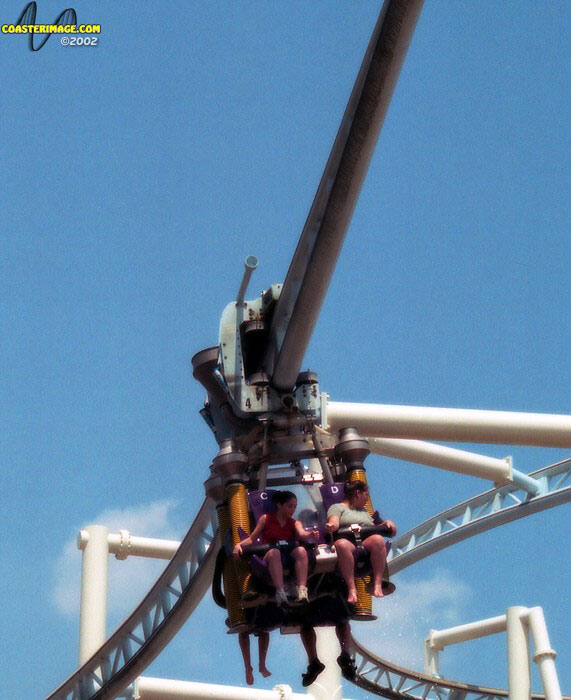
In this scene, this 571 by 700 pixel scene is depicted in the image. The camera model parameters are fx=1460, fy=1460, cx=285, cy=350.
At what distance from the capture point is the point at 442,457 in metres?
17.9

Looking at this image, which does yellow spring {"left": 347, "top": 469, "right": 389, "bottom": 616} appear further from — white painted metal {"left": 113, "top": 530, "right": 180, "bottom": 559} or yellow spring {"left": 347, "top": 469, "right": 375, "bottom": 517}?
white painted metal {"left": 113, "top": 530, "right": 180, "bottom": 559}

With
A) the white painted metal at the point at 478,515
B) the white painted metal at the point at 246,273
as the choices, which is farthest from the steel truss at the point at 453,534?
the white painted metal at the point at 246,273

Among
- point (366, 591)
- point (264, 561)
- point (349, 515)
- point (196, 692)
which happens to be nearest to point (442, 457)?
point (196, 692)

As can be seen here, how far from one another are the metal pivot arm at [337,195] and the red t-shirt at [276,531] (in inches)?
44.5

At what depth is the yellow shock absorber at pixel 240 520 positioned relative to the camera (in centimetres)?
952

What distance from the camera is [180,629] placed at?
14.0 m

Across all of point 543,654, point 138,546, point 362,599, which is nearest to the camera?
point 362,599

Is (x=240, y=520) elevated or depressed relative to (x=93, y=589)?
depressed

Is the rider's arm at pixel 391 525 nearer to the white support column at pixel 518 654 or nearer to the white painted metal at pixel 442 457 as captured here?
the white painted metal at pixel 442 457

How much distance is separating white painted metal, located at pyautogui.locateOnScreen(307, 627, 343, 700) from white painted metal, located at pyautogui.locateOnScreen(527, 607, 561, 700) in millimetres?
3550

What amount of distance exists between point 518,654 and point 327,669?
4.62 meters

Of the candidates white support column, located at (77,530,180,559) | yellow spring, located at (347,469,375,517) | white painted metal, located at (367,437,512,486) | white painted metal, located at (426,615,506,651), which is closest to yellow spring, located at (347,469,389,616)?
yellow spring, located at (347,469,375,517)

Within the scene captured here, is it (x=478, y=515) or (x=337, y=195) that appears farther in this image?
(x=478, y=515)

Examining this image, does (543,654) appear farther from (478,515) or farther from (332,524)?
(332,524)
